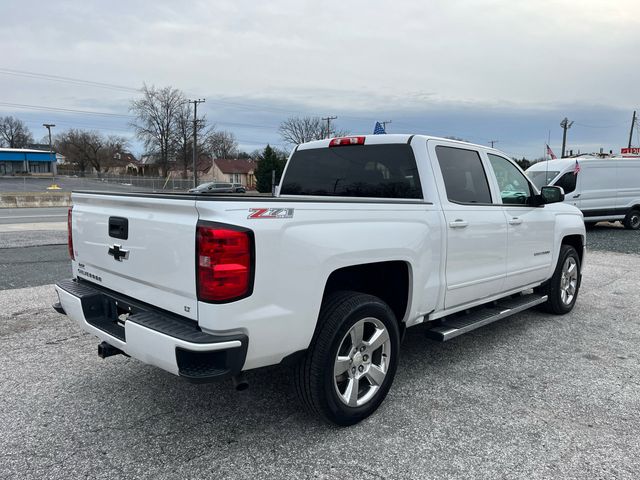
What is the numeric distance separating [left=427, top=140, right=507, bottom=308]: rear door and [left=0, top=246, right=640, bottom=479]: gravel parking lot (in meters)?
0.71

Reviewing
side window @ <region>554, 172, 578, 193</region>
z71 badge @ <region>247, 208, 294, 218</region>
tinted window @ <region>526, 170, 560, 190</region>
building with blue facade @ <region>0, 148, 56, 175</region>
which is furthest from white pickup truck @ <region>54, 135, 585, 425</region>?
building with blue facade @ <region>0, 148, 56, 175</region>

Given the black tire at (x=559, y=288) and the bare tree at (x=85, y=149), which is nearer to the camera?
the black tire at (x=559, y=288)

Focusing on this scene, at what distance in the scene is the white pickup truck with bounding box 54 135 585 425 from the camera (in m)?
2.52

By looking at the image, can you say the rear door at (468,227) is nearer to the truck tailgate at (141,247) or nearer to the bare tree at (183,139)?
the truck tailgate at (141,247)

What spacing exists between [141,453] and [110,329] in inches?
30.7

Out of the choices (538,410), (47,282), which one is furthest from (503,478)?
(47,282)

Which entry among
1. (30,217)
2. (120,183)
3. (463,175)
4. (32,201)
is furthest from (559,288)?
(120,183)

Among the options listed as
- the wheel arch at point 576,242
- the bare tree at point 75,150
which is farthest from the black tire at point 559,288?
the bare tree at point 75,150

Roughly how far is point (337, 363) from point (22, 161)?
319 feet

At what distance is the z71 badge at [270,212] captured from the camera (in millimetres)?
2545

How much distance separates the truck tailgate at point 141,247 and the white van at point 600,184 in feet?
50.4

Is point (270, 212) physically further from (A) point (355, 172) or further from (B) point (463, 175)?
(B) point (463, 175)

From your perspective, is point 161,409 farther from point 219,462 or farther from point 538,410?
point 538,410

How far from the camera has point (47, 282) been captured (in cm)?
720
